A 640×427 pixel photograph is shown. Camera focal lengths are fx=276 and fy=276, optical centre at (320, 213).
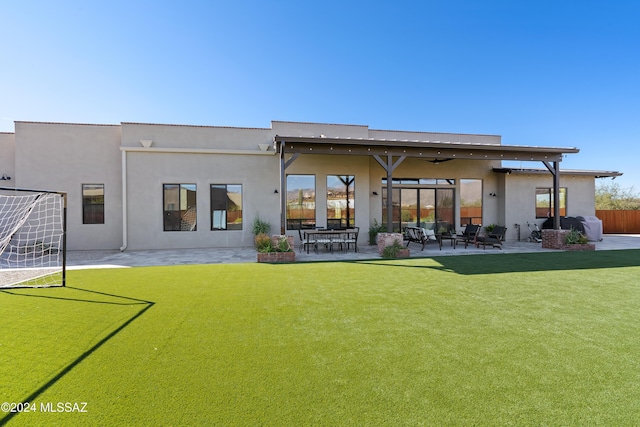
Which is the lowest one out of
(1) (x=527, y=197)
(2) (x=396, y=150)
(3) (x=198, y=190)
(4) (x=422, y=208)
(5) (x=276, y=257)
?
(5) (x=276, y=257)

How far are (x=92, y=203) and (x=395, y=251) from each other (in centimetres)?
1134

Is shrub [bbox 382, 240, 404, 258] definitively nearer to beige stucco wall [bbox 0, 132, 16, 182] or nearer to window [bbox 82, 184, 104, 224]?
window [bbox 82, 184, 104, 224]

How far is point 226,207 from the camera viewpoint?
35.8 ft

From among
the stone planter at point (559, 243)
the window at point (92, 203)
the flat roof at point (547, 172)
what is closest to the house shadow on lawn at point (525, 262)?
the stone planter at point (559, 243)

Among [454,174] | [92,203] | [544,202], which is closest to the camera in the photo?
[92,203]

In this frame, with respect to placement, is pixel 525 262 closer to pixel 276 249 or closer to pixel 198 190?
pixel 276 249

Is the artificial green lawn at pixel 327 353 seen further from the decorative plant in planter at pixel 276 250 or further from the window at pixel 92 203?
the window at pixel 92 203

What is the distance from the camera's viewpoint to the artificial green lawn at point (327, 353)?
192 centimetres

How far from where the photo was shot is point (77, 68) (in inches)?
388

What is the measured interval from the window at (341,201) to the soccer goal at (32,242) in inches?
320

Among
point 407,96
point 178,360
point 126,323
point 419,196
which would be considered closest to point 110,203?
point 126,323

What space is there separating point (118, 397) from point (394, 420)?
2016 millimetres

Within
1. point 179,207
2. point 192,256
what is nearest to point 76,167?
point 179,207

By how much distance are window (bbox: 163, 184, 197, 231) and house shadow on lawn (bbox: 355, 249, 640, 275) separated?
7.14 metres
